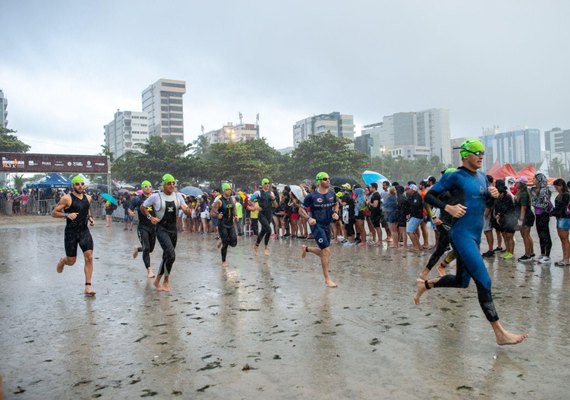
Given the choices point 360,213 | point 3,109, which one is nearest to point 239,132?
point 3,109

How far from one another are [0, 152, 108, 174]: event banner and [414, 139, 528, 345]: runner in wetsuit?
120 feet

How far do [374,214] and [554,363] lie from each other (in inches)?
403

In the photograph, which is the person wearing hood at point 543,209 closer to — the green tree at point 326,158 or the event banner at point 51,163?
the event banner at point 51,163

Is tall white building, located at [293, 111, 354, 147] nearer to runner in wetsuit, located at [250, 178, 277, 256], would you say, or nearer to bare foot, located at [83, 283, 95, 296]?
runner in wetsuit, located at [250, 178, 277, 256]

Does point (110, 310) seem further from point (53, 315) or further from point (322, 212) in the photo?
point (322, 212)

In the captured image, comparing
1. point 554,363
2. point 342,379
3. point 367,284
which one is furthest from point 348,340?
point 367,284

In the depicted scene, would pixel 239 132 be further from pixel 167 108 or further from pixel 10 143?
pixel 10 143

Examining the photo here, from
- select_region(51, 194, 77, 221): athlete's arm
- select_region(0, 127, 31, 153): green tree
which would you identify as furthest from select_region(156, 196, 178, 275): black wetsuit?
select_region(0, 127, 31, 153): green tree

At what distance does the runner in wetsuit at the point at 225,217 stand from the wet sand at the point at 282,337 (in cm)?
111

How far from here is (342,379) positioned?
161 inches

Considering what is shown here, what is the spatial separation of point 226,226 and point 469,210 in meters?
6.81

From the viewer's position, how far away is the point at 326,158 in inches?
2382

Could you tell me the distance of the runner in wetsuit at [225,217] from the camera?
1091cm

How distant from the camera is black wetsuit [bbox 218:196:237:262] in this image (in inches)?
429
